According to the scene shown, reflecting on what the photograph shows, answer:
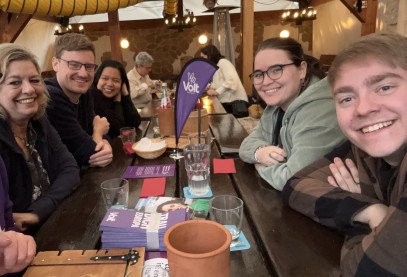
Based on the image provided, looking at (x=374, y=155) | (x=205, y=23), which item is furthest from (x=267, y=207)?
(x=205, y=23)

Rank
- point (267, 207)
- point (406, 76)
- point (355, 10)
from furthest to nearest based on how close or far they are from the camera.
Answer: point (355, 10), point (267, 207), point (406, 76)

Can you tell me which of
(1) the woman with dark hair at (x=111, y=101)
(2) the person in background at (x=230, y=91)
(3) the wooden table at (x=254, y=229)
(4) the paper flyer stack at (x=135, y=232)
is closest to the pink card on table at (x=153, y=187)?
(3) the wooden table at (x=254, y=229)

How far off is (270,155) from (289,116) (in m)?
0.20

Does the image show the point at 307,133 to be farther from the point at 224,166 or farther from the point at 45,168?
the point at 45,168

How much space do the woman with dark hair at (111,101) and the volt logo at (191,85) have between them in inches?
54.3

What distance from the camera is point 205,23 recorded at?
9.93 m

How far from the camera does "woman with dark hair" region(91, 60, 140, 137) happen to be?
2.83m

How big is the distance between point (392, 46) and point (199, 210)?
2.52ft

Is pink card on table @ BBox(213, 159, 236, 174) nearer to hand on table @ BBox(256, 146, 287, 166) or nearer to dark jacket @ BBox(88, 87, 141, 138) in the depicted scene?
hand on table @ BBox(256, 146, 287, 166)

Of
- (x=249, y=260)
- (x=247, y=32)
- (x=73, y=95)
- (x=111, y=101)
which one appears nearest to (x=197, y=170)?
(x=249, y=260)

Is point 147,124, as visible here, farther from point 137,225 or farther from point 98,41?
point 98,41

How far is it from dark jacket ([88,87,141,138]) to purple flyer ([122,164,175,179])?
127cm

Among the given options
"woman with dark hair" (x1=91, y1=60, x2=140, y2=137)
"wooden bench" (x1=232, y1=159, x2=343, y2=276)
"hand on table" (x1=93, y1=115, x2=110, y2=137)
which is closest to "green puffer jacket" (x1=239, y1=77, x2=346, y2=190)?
"wooden bench" (x1=232, y1=159, x2=343, y2=276)

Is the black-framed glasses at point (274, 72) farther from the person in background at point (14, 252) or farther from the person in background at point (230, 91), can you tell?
the person in background at point (230, 91)
